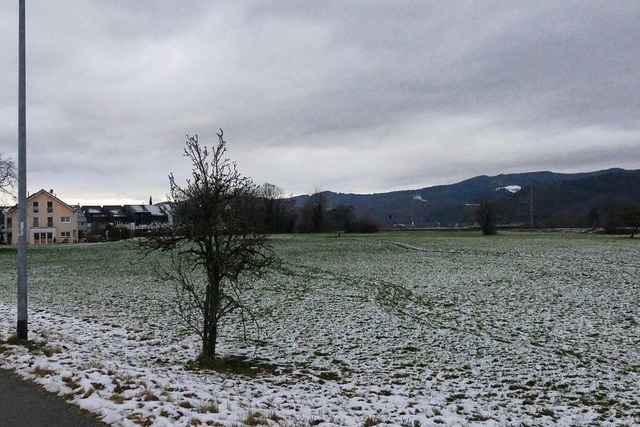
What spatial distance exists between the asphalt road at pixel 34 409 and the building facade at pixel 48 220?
9662 centimetres

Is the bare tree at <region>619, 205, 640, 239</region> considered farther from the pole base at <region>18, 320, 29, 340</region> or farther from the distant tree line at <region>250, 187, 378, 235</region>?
the pole base at <region>18, 320, 29, 340</region>

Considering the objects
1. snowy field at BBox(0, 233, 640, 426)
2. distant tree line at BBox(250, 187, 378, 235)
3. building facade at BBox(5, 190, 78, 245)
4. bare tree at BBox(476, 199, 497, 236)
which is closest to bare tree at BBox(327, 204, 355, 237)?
distant tree line at BBox(250, 187, 378, 235)

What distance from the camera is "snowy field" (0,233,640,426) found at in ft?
25.0

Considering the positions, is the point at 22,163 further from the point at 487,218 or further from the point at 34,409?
the point at 487,218

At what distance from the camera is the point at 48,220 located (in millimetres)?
97062

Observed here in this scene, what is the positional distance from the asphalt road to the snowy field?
0.68ft

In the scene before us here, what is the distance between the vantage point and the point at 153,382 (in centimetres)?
816

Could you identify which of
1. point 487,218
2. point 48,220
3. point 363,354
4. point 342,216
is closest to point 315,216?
point 342,216

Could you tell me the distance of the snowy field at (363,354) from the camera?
761 cm

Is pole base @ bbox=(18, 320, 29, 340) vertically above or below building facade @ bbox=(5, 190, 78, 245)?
below

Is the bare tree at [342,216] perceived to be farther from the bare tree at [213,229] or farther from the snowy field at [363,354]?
the bare tree at [213,229]

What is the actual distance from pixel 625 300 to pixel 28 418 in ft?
61.2

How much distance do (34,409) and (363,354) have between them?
7.05 metres

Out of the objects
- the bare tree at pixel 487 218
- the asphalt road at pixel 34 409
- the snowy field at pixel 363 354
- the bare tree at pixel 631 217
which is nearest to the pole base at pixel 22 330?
the snowy field at pixel 363 354
